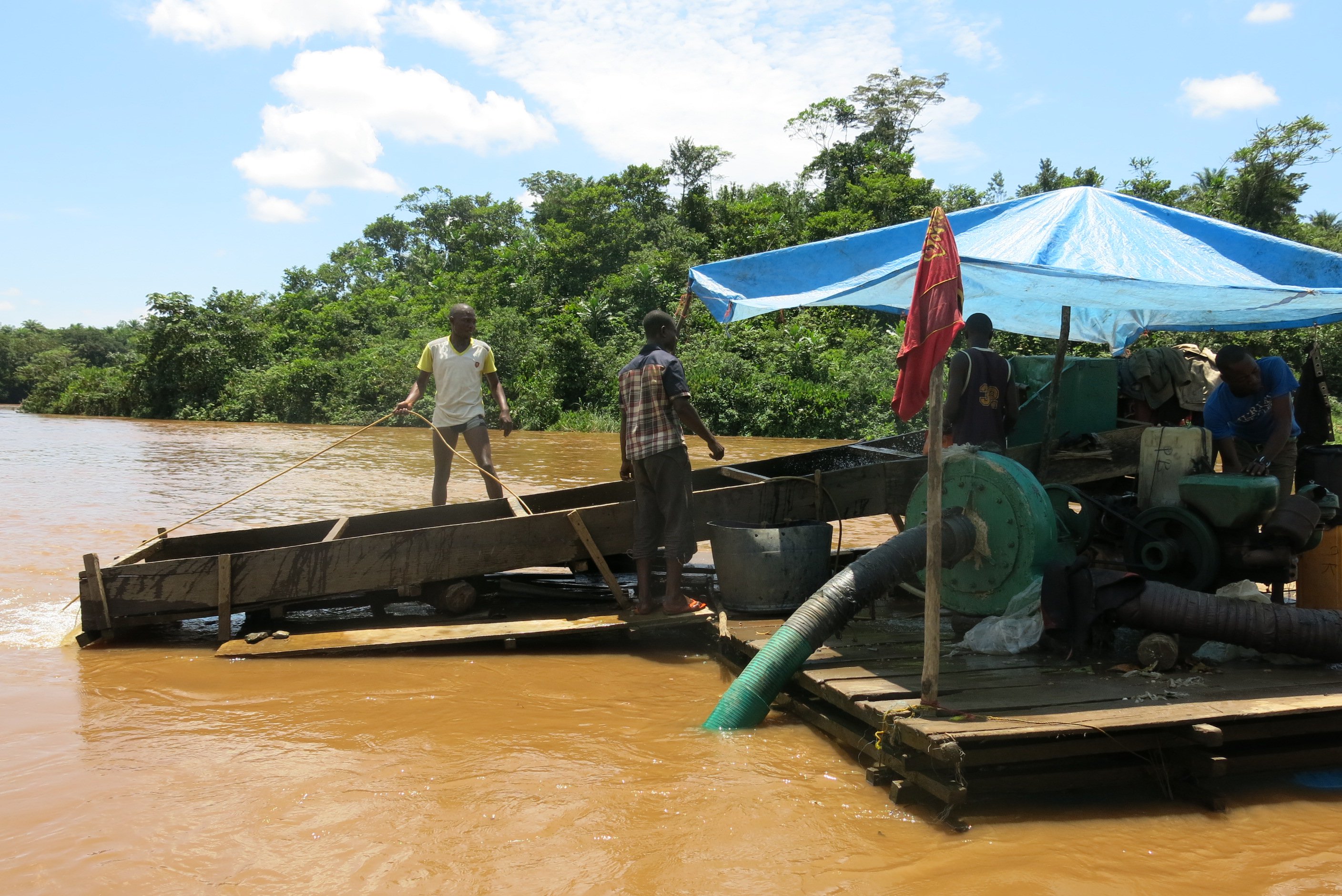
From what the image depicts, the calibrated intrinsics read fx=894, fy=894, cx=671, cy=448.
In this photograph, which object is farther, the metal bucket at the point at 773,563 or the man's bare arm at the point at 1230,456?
the man's bare arm at the point at 1230,456

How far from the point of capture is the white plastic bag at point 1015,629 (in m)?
4.47

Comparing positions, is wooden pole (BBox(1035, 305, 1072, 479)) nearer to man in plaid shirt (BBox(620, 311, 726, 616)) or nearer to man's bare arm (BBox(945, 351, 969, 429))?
man's bare arm (BBox(945, 351, 969, 429))

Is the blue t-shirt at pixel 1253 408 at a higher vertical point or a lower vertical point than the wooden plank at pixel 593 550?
higher

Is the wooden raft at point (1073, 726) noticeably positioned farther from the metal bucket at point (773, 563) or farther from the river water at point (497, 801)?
the metal bucket at point (773, 563)

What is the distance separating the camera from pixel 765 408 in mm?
23156

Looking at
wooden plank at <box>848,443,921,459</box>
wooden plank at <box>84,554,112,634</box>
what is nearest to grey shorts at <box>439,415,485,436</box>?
wooden plank at <box>84,554,112,634</box>

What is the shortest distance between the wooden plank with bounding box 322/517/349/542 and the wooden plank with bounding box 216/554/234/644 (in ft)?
2.07

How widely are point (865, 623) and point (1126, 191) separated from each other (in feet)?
88.7

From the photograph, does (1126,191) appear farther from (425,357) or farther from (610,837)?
(610,837)

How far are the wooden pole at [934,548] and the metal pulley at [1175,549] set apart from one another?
193 centimetres

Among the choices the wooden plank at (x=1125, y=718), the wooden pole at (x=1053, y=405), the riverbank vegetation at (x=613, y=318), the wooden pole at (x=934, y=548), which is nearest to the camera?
the wooden plank at (x=1125, y=718)

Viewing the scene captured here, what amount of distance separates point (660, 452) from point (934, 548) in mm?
1988

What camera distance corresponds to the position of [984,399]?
207 inches

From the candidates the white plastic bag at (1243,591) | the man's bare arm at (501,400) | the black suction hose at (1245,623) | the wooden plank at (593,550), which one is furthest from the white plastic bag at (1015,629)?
the man's bare arm at (501,400)
